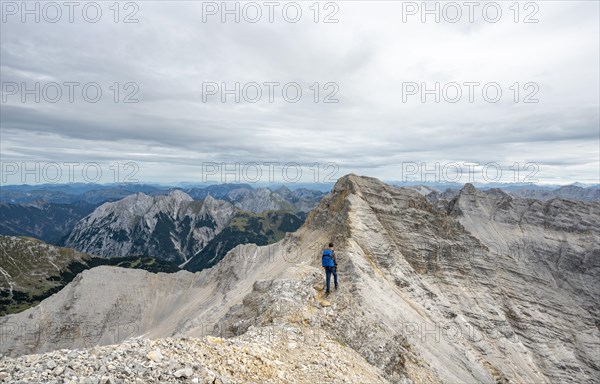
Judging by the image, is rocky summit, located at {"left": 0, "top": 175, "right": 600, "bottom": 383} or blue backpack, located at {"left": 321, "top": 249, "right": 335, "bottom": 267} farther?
blue backpack, located at {"left": 321, "top": 249, "right": 335, "bottom": 267}

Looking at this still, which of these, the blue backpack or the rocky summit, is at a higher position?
the blue backpack

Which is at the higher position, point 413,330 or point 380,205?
point 380,205

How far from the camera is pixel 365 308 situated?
39000 millimetres

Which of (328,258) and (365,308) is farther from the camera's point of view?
(365,308)

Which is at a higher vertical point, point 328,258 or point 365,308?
point 328,258

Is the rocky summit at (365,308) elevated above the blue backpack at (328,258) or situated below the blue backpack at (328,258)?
below

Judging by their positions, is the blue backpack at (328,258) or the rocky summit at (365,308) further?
the blue backpack at (328,258)

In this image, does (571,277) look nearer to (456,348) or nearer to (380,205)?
(380,205)

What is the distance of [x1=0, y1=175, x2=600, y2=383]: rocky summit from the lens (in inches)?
726

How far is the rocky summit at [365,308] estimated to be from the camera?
18438 mm

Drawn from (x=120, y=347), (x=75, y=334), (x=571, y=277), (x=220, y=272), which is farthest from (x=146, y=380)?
(x=571, y=277)

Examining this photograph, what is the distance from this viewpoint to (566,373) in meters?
77.6

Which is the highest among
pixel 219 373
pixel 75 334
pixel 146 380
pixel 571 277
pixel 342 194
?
pixel 342 194

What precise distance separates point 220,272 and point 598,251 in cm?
12610
